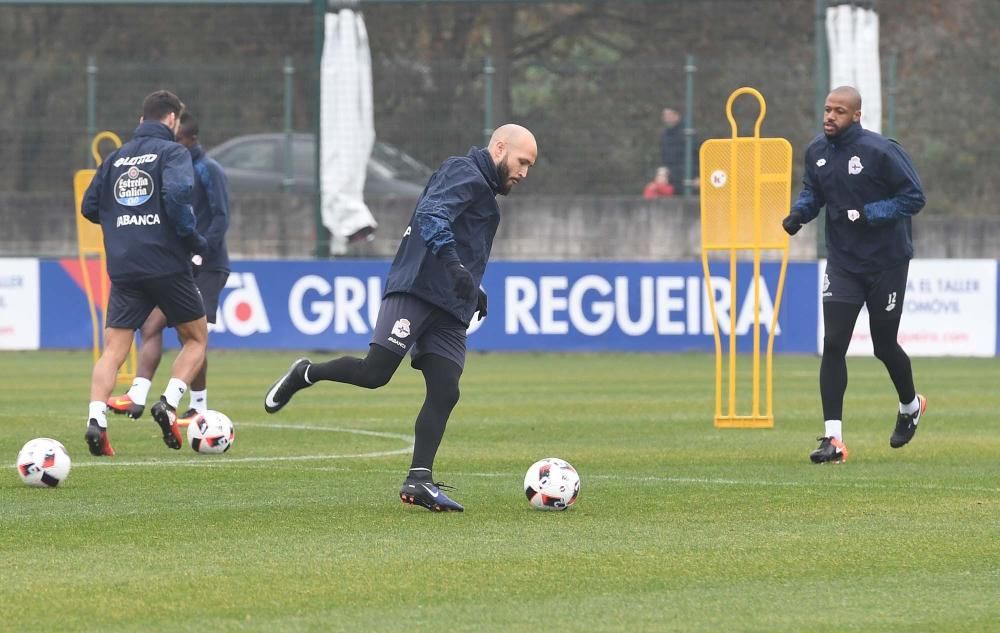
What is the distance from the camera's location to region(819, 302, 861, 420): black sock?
450 inches

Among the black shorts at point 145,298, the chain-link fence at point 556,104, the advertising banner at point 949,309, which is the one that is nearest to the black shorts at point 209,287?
the black shorts at point 145,298

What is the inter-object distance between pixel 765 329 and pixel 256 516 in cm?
1474

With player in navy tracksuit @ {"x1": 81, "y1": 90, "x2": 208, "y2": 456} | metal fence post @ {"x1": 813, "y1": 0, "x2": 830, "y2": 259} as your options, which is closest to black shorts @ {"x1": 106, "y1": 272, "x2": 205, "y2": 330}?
player in navy tracksuit @ {"x1": 81, "y1": 90, "x2": 208, "y2": 456}

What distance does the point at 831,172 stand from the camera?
37.7ft

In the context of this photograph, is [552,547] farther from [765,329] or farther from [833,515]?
[765,329]

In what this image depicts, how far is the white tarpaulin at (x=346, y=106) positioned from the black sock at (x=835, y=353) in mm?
14583

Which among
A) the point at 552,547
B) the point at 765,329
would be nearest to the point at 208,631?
the point at 552,547

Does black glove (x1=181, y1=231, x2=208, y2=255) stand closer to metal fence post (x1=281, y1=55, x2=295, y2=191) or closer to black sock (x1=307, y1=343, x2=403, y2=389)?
black sock (x1=307, y1=343, x2=403, y2=389)

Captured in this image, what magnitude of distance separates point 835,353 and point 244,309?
518 inches

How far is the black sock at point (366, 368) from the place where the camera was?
9.21 metres

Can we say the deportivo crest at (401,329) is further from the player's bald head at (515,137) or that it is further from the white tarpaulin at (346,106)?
the white tarpaulin at (346,106)

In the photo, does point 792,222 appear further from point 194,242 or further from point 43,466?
point 43,466

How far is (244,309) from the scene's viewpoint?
2353 cm

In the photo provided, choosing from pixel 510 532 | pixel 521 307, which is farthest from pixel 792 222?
pixel 521 307
